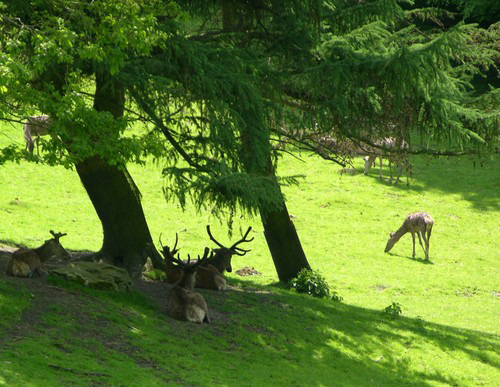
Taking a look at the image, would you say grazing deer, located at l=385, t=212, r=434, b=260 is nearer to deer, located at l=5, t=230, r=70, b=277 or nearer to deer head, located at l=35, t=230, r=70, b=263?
deer head, located at l=35, t=230, r=70, b=263

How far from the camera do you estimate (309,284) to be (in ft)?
64.1

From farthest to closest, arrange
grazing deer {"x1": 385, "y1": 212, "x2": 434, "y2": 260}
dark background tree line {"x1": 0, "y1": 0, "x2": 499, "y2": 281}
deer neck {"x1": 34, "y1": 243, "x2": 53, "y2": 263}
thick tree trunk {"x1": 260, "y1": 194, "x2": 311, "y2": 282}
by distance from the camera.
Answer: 1. grazing deer {"x1": 385, "y1": 212, "x2": 434, "y2": 260}
2. thick tree trunk {"x1": 260, "y1": 194, "x2": 311, "y2": 282}
3. deer neck {"x1": 34, "y1": 243, "x2": 53, "y2": 263}
4. dark background tree line {"x1": 0, "y1": 0, "x2": 499, "y2": 281}

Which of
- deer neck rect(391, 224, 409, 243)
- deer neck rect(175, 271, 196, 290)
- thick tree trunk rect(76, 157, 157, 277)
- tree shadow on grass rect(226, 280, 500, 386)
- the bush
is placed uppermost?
thick tree trunk rect(76, 157, 157, 277)

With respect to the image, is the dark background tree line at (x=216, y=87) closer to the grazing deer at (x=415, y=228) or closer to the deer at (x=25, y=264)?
the deer at (x=25, y=264)

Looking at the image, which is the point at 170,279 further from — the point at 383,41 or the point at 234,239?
the point at 234,239

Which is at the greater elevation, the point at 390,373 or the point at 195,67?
the point at 195,67

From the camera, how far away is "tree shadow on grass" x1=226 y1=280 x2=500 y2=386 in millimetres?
14320

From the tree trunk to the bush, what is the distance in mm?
4098

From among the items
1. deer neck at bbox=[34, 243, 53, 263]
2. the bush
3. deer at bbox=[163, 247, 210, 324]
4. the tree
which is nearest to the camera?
the tree

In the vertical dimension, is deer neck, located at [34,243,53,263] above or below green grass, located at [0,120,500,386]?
above

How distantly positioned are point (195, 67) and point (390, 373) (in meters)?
5.96

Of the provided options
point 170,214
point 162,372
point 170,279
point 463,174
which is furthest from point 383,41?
point 463,174

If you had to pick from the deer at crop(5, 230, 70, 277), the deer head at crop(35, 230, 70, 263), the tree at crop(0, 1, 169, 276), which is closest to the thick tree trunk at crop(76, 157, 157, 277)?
the deer head at crop(35, 230, 70, 263)

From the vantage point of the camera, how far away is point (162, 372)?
11375mm
